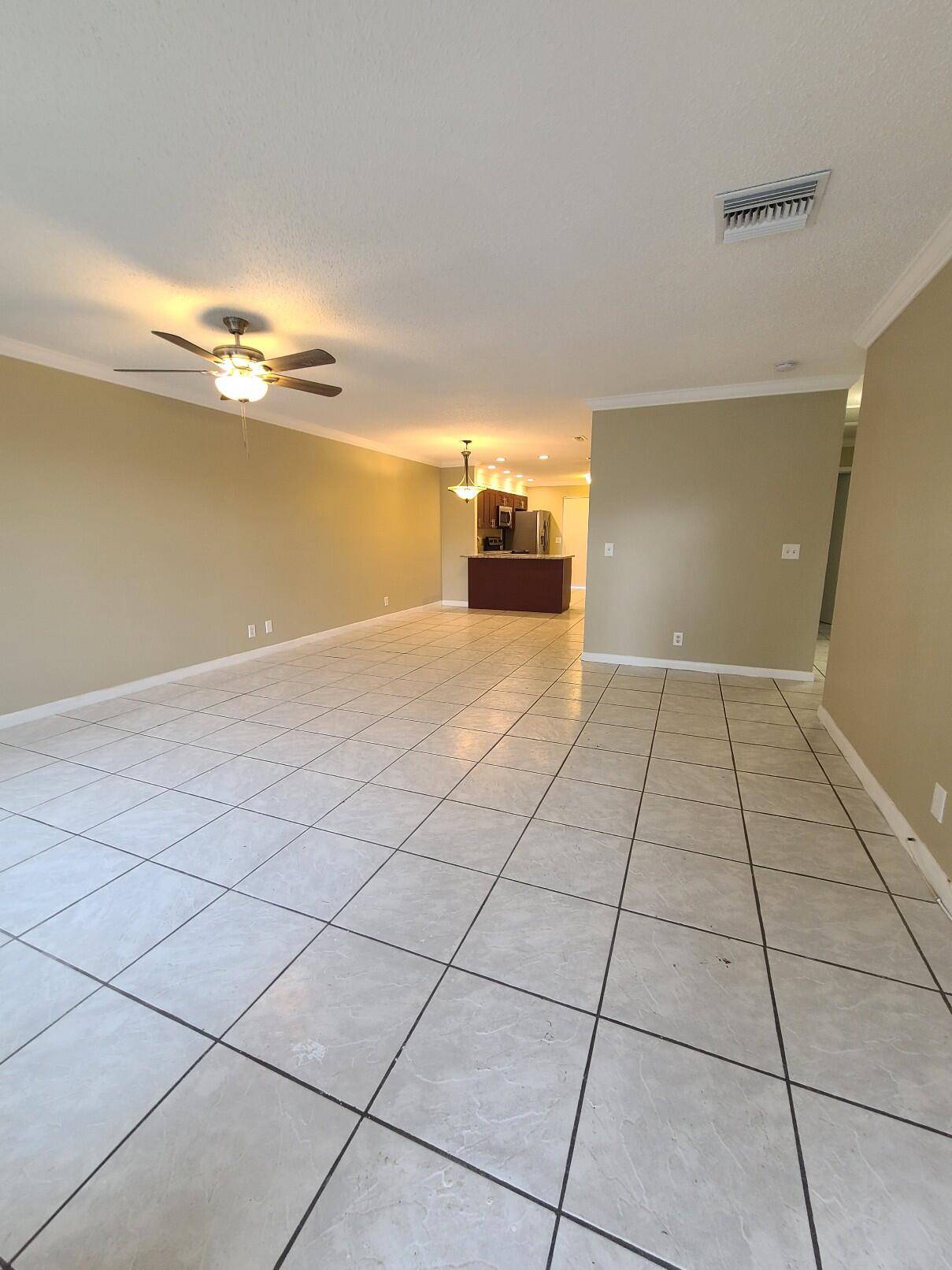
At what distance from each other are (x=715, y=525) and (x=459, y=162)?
359 centimetres

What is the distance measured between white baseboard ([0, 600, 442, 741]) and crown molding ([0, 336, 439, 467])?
2.22 metres

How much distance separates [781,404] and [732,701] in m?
2.43

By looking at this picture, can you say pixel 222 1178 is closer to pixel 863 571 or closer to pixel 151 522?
pixel 863 571

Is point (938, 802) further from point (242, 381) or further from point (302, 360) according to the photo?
point (242, 381)

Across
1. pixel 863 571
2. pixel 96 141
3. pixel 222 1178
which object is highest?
pixel 96 141

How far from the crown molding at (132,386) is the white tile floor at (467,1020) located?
259 cm

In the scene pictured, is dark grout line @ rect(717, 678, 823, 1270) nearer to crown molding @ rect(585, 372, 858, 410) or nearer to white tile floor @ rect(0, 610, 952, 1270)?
white tile floor @ rect(0, 610, 952, 1270)

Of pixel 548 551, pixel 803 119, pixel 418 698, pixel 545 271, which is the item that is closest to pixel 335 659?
pixel 418 698

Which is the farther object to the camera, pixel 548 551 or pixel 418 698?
pixel 548 551

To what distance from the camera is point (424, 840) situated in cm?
214

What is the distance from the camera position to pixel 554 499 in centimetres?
1135

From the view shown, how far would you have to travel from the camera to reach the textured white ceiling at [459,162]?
122 cm

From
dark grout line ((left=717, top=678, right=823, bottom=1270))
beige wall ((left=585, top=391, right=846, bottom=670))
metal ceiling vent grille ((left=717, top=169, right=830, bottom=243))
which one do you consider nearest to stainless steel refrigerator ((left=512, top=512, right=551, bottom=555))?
beige wall ((left=585, top=391, right=846, bottom=670))

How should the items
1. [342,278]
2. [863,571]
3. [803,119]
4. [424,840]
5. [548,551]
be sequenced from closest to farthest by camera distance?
[803,119]
[424,840]
[342,278]
[863,571]
[548,551]
